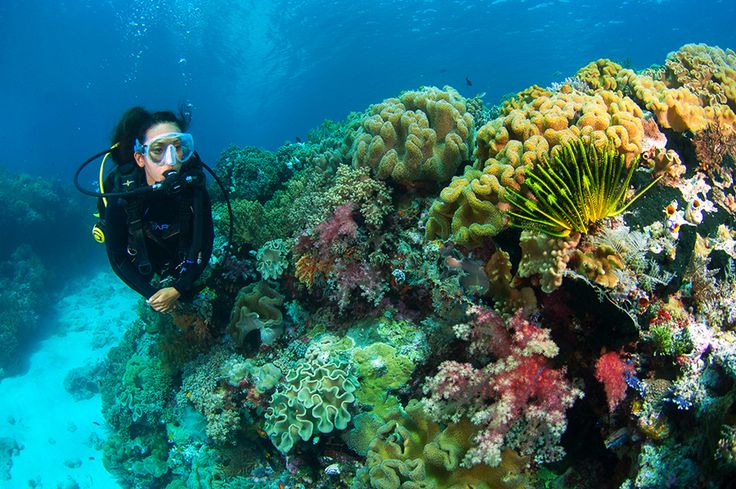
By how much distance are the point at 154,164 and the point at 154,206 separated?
0.63 meters

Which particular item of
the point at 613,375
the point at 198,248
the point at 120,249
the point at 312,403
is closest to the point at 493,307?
the point at 613,375

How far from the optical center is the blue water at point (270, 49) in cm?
4884

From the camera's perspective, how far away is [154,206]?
5.20 metres

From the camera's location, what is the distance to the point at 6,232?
65.2 ft

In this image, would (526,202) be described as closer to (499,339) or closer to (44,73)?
(499,339)

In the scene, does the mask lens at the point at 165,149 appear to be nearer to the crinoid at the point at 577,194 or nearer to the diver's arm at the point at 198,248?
the diver's arm at the point at 198,248

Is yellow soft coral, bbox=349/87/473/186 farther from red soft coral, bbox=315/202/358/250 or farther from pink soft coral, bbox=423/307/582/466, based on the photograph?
pink soft coral, bbox=423/307/582/466

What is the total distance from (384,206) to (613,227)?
9.13ft

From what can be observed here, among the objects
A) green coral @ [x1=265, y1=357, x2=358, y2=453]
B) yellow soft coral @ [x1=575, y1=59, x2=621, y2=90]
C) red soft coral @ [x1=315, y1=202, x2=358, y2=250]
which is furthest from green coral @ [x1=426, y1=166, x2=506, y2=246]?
yellow soft coral @ [x1=575, y1=59, x2=621, y2=90]

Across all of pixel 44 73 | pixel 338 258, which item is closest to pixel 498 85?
pixel 44 73

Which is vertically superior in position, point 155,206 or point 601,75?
point 601,75

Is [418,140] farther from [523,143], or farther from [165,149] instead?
[165,149]

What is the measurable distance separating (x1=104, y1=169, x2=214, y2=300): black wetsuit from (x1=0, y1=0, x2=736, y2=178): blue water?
37257 mm

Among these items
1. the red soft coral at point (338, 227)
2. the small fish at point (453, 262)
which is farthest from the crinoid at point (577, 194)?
the red soft coral at point (338, 227)
